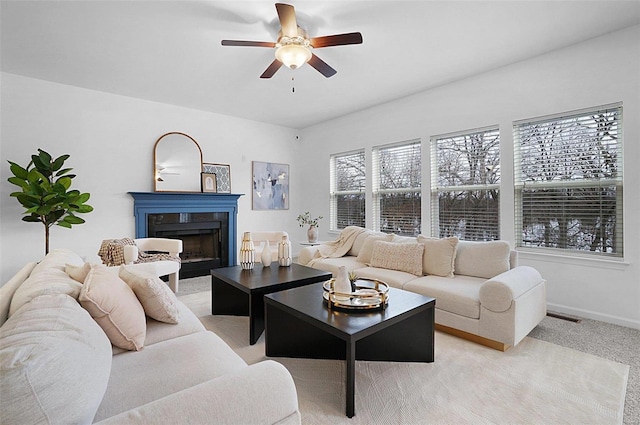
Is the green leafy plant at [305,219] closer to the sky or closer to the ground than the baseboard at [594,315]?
closer to the sky

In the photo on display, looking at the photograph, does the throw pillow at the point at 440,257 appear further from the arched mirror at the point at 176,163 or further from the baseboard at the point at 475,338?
the arched mirror at the point at 176,163

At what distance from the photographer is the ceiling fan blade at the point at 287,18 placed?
2210mm

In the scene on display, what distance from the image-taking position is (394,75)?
380cm

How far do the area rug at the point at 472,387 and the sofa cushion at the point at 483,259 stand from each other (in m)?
0.68

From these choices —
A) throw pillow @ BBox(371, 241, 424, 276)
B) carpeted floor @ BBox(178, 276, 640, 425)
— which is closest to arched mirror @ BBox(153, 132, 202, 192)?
throw pillow @ BBox(371, 241, 424, 276)

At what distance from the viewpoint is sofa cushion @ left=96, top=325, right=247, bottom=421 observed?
45.1 inches

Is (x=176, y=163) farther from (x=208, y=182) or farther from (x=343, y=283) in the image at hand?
(x=343, y=283)

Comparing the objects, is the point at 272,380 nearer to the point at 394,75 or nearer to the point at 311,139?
the point at 394,75

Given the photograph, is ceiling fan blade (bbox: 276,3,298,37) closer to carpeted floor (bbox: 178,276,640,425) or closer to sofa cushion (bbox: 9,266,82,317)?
sofa cushion (bbox: 9,266,82,317)

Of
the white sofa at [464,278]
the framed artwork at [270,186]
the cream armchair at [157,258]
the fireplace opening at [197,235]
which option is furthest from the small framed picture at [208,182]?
the white sofa at [464,278]

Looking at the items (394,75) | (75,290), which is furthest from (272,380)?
(394,75)

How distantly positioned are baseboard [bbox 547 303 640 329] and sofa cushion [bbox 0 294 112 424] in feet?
13.0

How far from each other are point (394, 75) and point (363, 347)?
10.4 feet

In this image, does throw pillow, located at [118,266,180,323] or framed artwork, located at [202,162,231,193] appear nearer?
throw pillow, located at [118,266,180,323]
